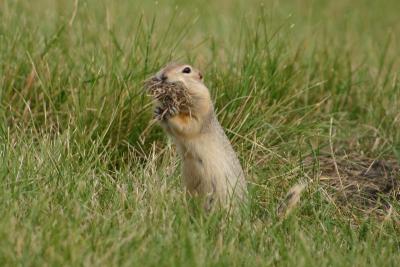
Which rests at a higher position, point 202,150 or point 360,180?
point 202,150

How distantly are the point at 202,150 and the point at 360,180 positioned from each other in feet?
3.98

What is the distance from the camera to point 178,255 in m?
3.79

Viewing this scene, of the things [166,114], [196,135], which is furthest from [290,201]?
[166,114]

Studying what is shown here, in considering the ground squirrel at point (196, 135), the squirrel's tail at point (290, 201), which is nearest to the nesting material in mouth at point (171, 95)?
the ground squirrel at point (196, 135)

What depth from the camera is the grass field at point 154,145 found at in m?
3.90

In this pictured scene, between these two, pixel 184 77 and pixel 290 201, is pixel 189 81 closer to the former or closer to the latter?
pixel 184 77

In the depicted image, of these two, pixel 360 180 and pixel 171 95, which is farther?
pixel 360 180

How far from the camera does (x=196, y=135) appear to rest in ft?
15.3

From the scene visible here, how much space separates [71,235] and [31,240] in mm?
153

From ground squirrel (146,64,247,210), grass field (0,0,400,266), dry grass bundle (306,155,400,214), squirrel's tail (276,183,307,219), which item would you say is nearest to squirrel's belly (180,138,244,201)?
ground squirrel (146,64,247,210)

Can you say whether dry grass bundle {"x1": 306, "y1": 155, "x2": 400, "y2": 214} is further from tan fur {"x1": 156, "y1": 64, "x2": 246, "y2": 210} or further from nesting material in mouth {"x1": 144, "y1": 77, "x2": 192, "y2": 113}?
nesting material in mouth {"x1": 144, "y1": 77, "x2": 192, "y2": 113}

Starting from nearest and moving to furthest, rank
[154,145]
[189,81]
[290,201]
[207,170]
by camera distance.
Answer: [290,201]
[207,170]
[189,81]
[154,145]

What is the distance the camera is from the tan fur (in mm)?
4621

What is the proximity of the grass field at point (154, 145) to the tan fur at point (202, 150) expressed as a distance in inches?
5.3
